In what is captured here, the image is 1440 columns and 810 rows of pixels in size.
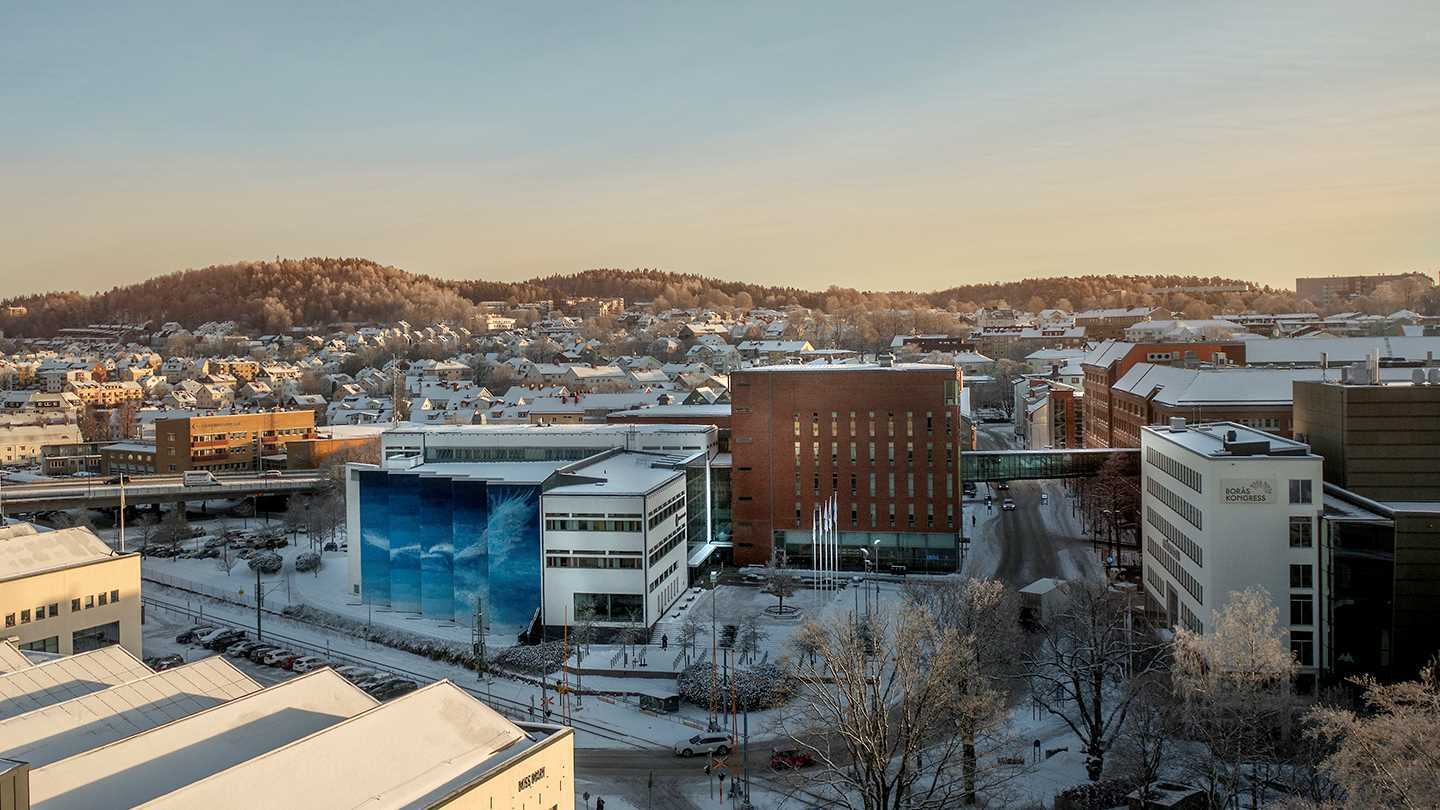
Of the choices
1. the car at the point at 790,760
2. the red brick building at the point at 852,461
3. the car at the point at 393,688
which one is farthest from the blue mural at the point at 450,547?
the car at the point at 790,760

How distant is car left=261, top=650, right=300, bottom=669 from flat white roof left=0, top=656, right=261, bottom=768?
15.3 metres

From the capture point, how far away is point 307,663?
112ft

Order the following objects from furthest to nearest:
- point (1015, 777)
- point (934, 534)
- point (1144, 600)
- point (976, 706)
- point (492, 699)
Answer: point (934, 534), point (1144, 600), point (492, 699), point (1015, 777), point (976, 706)

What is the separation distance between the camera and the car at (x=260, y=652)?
34719 mm

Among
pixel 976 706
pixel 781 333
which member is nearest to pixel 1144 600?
pixel 976 706

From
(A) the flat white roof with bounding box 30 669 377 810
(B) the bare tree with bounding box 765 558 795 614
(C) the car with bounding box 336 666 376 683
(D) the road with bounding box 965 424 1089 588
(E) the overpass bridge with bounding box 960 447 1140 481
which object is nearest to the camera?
(A) the flat white roof with bounding box 30 669 377 810

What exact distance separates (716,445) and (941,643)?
93.7ft

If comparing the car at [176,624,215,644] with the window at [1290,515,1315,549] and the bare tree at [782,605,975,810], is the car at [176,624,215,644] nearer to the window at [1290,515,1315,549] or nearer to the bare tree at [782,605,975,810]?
the bare tree at [782,605,975,810]

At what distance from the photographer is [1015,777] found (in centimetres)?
2408

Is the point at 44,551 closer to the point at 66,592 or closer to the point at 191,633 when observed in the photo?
the point at 66,592

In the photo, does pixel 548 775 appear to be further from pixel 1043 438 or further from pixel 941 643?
pixel 1043 438

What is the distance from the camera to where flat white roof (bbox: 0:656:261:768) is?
1545cm

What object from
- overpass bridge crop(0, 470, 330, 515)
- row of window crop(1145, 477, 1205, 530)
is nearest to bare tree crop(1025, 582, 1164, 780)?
row of window crop(1145, 477, 1205, 530)

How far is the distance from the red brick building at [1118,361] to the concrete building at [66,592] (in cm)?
4919
